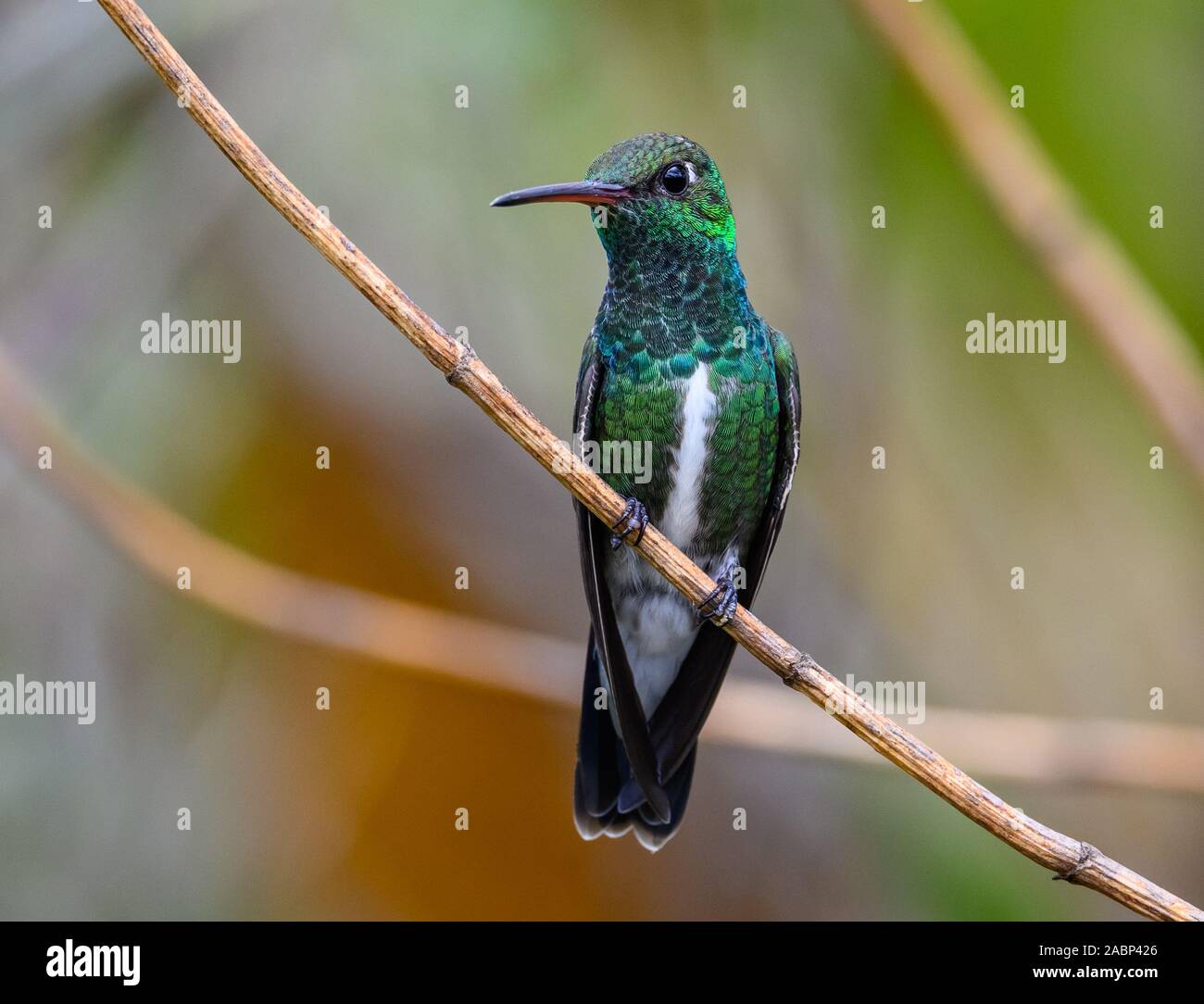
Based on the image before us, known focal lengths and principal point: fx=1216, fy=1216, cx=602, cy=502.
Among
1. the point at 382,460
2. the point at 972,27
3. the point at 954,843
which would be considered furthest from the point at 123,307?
the point at 954,843

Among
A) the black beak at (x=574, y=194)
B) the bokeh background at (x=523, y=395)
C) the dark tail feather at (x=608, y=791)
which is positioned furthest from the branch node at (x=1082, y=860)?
the bokeh background at (x=523, y=395)

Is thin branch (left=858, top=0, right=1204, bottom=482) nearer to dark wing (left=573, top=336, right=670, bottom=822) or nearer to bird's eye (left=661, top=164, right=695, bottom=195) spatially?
bird's eye (left=661, top=164, right=695, bottom=195)

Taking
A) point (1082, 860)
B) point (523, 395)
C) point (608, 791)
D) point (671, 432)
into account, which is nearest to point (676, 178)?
point (671, 432)

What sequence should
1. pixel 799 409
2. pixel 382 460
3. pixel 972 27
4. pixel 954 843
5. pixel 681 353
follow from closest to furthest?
pixel 681 353
pixel 799 409
pixel 972 27
pixel 954 843
pixel 382 460

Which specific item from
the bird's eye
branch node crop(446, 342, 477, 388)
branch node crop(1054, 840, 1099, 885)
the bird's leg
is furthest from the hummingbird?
branch node crop(1054, 840, 1099, 885)

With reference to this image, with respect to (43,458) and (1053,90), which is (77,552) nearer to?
(43,458)

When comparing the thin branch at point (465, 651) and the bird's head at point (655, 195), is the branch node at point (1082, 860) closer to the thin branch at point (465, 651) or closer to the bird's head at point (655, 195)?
the thin branch at point (465, 651)

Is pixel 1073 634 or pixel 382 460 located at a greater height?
pixel 382 460
